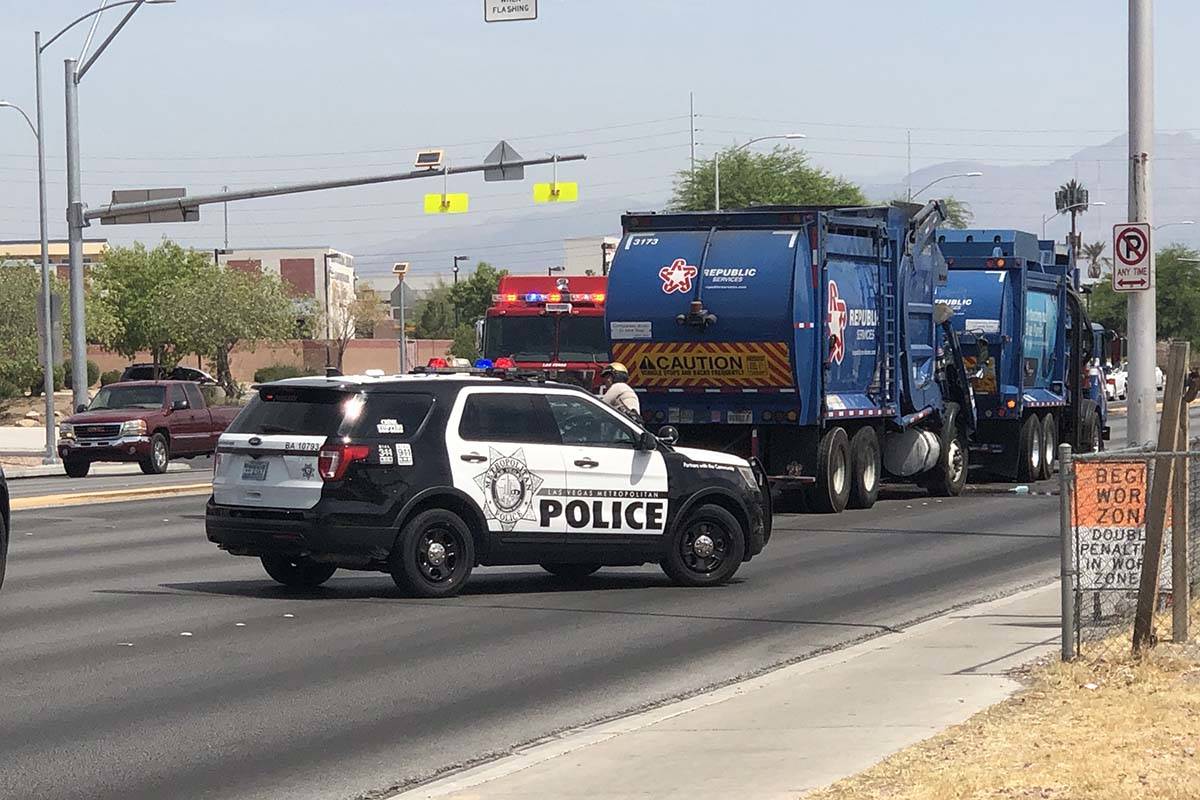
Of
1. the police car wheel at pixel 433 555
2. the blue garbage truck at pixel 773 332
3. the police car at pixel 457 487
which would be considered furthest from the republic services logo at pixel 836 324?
the police car wheel at pixel 433 555

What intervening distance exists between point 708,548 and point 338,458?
3.42m

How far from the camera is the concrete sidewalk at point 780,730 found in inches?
304

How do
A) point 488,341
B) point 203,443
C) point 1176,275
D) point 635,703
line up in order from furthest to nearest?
point 1176,275 < point 203,443 < point 488,341 < point 635,703

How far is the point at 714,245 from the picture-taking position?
22.5 meters

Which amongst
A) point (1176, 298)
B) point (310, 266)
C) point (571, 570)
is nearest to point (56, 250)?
point (310, 266)

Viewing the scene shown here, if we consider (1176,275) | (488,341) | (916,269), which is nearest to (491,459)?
(916,269)

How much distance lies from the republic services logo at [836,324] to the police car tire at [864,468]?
4.97 ft

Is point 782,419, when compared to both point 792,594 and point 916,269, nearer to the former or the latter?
point 916,269

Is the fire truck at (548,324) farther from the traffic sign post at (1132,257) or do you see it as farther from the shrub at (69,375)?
the shrub at (69,375)

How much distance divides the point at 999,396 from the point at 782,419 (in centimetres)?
735

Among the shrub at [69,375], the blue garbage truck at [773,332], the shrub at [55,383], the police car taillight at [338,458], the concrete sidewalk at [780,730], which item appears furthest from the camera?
the shrub at [69,375]

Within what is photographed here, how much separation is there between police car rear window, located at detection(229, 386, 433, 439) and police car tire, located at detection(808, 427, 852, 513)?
902 centimetres

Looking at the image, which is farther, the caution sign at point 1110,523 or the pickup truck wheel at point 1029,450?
the pickup truck wheel at point 1029,450

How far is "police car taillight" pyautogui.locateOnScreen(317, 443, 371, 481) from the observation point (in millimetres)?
14469
